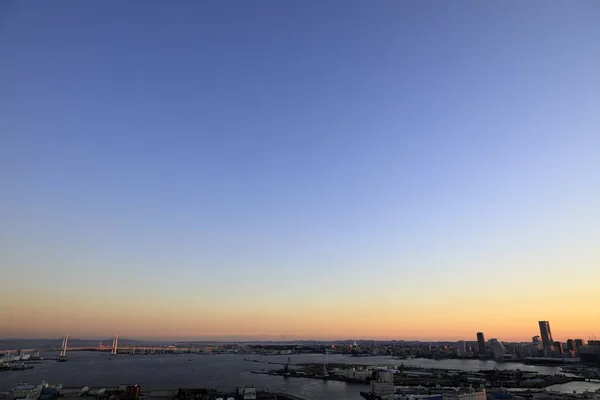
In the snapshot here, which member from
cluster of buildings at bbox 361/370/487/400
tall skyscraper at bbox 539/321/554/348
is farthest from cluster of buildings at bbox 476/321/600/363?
cluster of buildings at bbox 361/370/487/400

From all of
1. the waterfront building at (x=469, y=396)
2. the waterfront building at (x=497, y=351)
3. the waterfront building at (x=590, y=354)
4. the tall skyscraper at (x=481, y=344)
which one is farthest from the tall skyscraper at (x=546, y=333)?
the waterfront building at (x=469, y=396)

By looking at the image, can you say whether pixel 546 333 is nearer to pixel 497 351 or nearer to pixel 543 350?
pixel 543 350

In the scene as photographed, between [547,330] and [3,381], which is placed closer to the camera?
[3,381]

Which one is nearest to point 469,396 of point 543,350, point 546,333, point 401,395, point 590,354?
point 401,395

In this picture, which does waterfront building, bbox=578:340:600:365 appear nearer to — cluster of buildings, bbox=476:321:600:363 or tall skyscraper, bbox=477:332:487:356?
cluster of buildings, bbox=476:321:600:363

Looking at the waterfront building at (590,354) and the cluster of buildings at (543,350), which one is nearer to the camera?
the waterfront building at (590,354)

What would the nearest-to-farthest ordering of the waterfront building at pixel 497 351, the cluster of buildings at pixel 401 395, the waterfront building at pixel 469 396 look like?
the waterfront building at pixel 469 396
the cluster of buildings at pixel 401 395
the waterfront building at pixel 497 351

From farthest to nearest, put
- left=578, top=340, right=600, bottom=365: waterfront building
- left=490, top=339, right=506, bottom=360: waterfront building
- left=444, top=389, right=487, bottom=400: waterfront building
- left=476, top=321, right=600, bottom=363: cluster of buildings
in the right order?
1. left=490, top=339, right=506, bottom=360: waterfront building
2. left=476, top=321, right=600, bottom=363: cluster of buildings
3. left=578, top=340, right=600, bottom=365: waterfront building
4. left=444, top=389, right=487, bottom=400: waterfront building

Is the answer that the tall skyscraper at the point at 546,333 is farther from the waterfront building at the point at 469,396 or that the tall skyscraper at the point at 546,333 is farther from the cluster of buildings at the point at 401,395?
the waterfront building at the point at 469,396

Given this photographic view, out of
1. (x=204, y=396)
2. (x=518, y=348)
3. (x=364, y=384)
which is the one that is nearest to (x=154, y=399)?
(x=204, y=396)

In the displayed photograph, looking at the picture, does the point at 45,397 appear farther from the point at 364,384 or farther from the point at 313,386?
the point at 364,384

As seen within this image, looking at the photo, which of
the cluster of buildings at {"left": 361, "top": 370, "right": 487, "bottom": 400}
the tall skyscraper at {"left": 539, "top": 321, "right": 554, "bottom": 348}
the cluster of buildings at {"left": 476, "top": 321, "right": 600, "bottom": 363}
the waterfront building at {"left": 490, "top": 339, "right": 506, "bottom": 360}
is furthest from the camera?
the tall skyscraper at {"left": 539, "top": 321, "right": 554, "bottom": 348}
